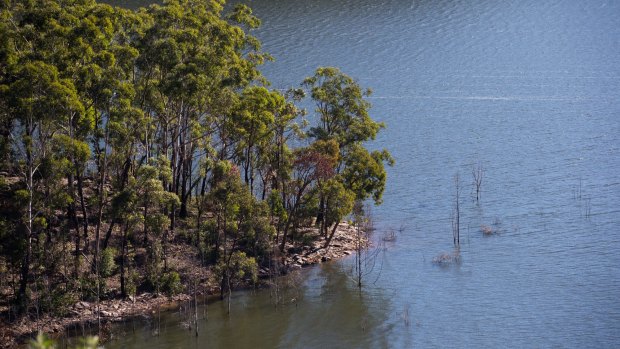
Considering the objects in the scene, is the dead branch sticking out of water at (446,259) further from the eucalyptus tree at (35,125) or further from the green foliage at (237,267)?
the eucalyptus tree at (35,125)

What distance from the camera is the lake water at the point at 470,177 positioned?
37.3 metres

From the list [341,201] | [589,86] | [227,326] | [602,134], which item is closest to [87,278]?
[227,326]

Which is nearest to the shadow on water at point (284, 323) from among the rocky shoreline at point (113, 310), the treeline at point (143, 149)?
the rocky shoreline at point (113, 310)

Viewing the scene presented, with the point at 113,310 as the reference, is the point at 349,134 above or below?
above

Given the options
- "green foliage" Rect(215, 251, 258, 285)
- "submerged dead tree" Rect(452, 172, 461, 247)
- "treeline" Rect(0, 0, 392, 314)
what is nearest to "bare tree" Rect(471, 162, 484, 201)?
"submerged dead tree" Rect(452, 172, 461, 247)

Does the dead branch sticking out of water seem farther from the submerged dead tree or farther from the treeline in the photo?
the treeline

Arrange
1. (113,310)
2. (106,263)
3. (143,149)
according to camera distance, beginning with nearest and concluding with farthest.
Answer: (113,310), (106,263), (143,149)

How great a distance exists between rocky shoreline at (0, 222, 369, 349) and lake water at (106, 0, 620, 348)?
0.97 metres

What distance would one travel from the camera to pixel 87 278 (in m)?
37.3

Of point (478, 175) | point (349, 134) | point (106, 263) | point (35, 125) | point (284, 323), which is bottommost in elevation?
point (284, 323)

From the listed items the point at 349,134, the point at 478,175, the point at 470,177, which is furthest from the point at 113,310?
the point at 470,177

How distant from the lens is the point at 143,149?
149 feet

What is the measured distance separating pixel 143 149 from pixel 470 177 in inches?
870

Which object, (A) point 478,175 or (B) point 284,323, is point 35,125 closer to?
(B) point 284,323
